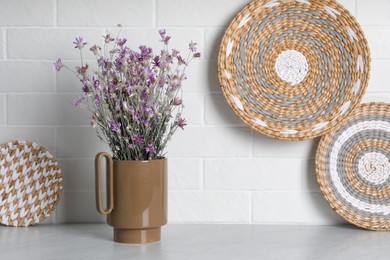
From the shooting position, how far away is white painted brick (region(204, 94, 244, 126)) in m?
1.37

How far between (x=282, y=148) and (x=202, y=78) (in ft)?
0.79

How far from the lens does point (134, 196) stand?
1.16 metres

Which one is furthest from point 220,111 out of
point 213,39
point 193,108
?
point 213,39

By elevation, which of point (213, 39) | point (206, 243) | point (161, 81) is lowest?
point (206, 243)

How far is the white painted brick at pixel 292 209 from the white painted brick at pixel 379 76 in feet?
0.89

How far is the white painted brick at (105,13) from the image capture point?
136 cm

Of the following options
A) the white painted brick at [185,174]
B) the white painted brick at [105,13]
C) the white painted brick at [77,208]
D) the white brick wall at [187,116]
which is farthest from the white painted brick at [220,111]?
the white painted brick at [77,208]

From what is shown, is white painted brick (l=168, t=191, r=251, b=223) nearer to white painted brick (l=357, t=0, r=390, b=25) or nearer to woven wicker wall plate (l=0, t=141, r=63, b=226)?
woven wicker wall plate (l=0, t=141, r=63, b=226)

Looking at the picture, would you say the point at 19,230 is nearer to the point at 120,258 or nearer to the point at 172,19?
the point at 120,258

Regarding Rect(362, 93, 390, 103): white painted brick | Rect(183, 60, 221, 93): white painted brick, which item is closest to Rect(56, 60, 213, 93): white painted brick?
Rect(183, 60, 221, 93): white painted brick

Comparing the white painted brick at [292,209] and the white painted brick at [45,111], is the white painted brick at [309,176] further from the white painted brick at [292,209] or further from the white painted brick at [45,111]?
the white painted brick at [45,111]

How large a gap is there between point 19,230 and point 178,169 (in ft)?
1.22

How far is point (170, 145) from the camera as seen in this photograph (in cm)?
138

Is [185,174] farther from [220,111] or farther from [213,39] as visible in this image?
[213,39]
